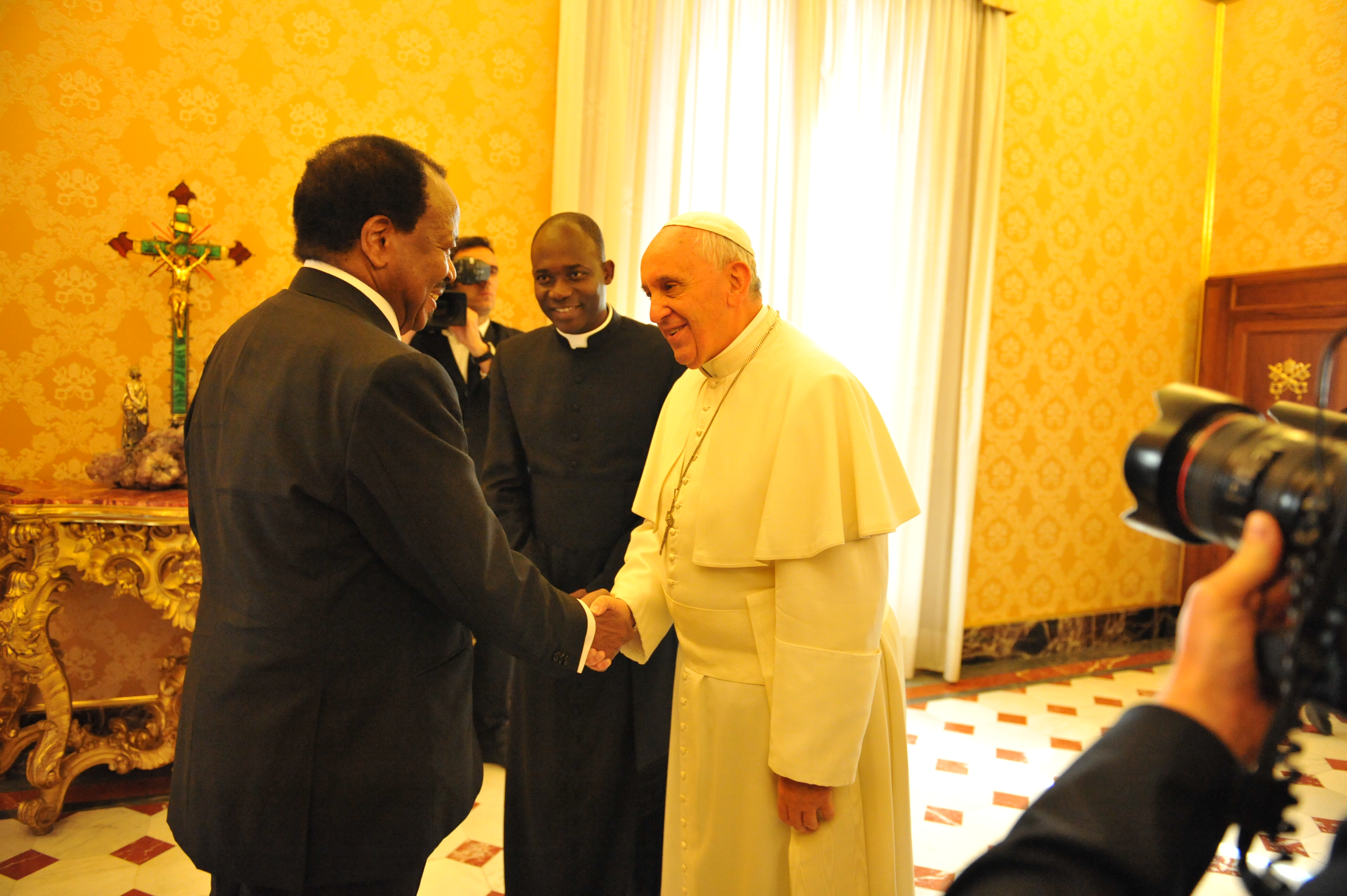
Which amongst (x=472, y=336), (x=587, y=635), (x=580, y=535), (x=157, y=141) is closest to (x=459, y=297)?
(x=472, y=336)

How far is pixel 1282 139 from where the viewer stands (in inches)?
214

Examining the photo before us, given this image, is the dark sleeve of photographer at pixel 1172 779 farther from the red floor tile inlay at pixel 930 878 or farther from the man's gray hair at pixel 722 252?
the red floor tile inlay at pixel 930 878

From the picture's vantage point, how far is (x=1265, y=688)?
653 mm

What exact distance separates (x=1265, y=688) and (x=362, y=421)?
3.86 ft

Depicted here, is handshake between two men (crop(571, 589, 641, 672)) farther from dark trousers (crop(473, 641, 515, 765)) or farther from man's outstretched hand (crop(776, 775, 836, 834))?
dark trousers (crop(473, 641, 515, 765))

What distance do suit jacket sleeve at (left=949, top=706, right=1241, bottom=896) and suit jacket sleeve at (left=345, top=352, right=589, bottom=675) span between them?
97cm

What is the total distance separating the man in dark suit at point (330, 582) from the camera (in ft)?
4.39

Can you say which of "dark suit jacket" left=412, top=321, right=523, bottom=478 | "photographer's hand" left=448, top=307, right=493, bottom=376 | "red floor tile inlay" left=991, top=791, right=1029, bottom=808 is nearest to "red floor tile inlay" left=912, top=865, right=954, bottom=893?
"red floor tile inlay" left=991, top=791, right=1029, bottom=808

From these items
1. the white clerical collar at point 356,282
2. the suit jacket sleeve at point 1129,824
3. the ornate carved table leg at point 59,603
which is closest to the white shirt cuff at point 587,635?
the white clerical collar at point 356,282

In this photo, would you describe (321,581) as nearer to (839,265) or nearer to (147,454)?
(147,454)

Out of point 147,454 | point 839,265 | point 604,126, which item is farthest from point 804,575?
point 839,265

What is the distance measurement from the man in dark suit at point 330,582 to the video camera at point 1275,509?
103 centimetres

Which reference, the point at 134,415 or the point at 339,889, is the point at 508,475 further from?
the point at 134,415

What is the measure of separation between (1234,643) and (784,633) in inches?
41.6
